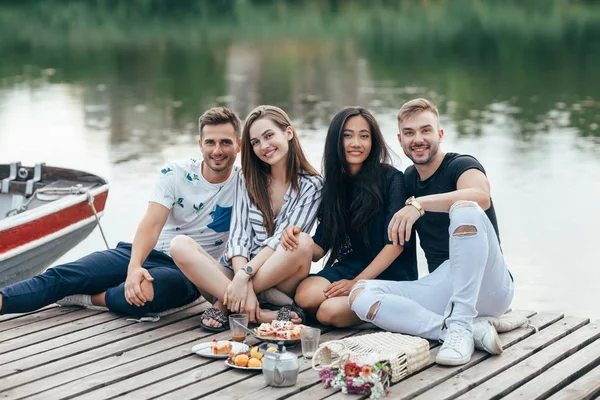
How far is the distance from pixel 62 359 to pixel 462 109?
1356cm

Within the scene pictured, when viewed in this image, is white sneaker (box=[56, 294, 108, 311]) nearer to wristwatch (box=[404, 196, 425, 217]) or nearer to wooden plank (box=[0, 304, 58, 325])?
wooden plank (box=[0, 304, 58, 325])

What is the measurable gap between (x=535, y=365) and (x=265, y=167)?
5.26 ft

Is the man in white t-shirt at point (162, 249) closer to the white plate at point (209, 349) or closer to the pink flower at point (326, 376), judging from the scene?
the white plate at point (209, 349)

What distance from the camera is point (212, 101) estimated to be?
1853 centimetres

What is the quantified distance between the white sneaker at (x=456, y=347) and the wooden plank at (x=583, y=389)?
0.40 m

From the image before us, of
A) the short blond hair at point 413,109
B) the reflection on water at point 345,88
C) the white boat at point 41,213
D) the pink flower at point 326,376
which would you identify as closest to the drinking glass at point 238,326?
the pink flower at point 326,376

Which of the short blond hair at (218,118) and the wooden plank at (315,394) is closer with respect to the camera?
the wooden plank at (315,394)

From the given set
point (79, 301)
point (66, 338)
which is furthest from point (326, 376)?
point (79, 301)

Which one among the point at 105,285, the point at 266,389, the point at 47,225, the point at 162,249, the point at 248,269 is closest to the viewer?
the point at 266,389

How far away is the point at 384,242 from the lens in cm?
478

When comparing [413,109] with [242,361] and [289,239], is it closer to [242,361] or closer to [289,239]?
[289,239]

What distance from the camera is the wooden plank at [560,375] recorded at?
3918mm

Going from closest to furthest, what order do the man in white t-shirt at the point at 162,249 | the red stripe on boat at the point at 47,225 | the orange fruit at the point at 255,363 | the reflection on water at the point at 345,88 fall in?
1. the orange fruit at the point at 255,363
2. the man in white t-shirt at the point at 162,249
3. the red stripe on boat at the point at 47,225
4. the reflection on water at the point at 345,88

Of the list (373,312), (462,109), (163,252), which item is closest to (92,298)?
(163,252)
